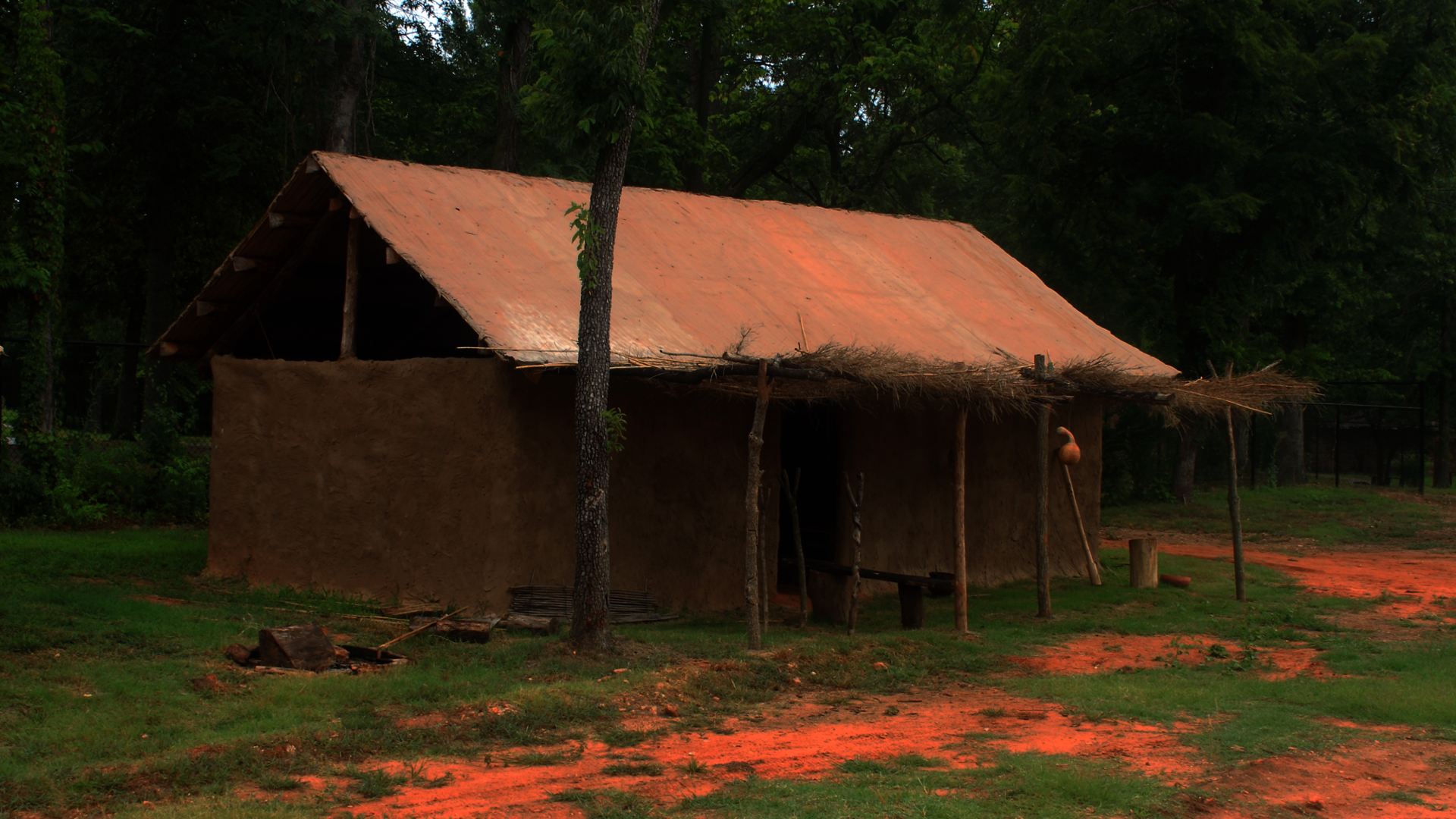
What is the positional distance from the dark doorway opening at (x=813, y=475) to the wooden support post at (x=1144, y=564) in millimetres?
3553

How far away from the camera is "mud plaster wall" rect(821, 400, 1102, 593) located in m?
12.7

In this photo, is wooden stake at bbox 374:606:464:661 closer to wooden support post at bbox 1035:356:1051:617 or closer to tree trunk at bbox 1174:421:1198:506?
wooden support post at bbox 1035:356:1051:617

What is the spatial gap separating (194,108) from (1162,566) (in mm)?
16510

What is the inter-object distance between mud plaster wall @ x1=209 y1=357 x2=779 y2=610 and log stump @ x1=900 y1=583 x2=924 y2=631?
64.3 inches

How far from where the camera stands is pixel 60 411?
20.5 m

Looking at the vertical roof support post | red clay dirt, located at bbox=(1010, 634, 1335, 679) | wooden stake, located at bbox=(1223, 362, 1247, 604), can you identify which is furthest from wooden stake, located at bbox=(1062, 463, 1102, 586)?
the vertical roof support post

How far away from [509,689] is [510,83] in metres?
13.7

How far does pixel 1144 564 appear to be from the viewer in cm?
1372

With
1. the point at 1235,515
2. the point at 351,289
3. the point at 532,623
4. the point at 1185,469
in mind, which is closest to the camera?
the point at 532,623

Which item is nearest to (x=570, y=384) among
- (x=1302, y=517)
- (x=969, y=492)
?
(x=969, y=492)

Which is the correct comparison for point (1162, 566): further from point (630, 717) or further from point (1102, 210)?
point (630, 717)

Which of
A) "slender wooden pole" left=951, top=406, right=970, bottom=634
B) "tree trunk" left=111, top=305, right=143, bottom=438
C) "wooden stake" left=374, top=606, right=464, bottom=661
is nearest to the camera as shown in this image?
"wooden stake" left=374, top=606, right=464, bottom=661

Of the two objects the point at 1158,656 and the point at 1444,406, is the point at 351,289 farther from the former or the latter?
the point at 1444,406

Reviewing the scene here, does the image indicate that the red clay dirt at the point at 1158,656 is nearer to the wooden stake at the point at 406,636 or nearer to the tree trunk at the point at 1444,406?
the wooden stake at the point at 406,636
